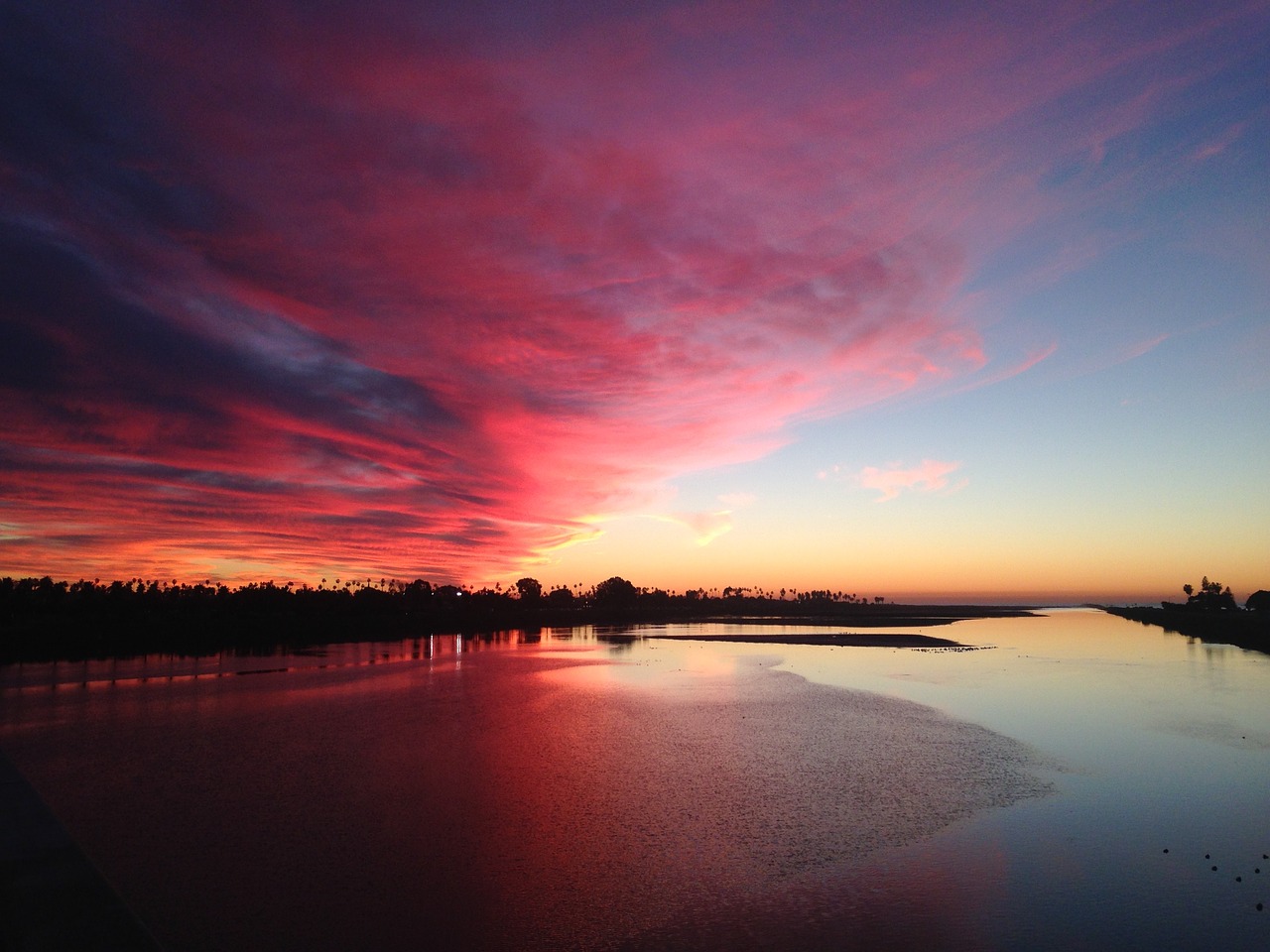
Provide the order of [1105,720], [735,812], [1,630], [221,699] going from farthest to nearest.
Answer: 1. [1,630]
2. [221,699]
3. [1105,720]
4. [735,812]

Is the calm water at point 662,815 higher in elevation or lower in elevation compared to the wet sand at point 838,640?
higher

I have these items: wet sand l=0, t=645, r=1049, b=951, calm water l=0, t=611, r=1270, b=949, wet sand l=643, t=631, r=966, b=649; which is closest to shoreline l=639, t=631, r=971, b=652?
wet sand l=643, t=631, r=966, b=649

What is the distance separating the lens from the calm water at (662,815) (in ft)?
38.7

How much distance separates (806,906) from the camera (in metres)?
12.2

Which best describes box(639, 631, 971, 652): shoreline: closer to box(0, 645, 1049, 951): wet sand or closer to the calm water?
the calm water

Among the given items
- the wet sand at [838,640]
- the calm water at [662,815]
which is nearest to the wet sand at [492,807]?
the calm water at [662,815]

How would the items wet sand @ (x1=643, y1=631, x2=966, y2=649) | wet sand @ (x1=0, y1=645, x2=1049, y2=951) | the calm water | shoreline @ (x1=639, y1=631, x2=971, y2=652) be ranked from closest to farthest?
the calm water < wet sand @ (x1=0, y1=645, x2=1049, y2=951) < shoreline @ (x1=639, y1=631, x2=971, y2=652) < wet sand @ (x1=643, y1=631, x2=966, y2=649)

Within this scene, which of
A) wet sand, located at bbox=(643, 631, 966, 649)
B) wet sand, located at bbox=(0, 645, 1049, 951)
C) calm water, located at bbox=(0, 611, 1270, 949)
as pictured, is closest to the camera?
calm water, located at bbox=(0, 611, 1270, 949)

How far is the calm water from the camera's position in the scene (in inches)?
464

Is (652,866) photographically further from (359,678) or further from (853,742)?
(359,678)

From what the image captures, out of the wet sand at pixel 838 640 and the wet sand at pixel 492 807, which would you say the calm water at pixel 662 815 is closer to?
the wet sand at pixel 492 807

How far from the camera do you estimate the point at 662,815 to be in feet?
56.1

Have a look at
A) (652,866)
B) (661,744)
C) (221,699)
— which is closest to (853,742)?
(661,744)

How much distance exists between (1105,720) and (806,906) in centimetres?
2518
